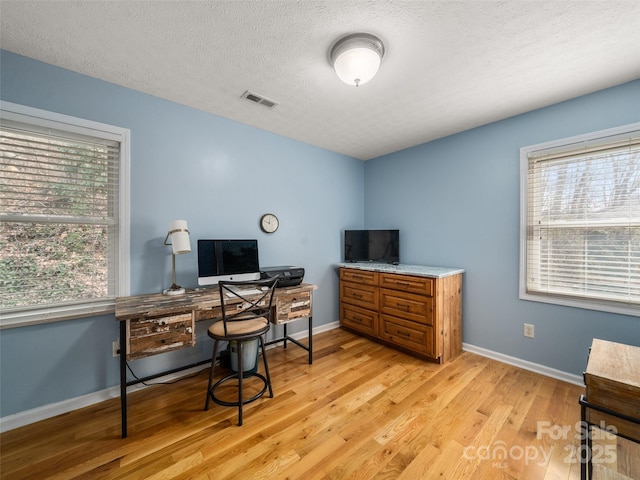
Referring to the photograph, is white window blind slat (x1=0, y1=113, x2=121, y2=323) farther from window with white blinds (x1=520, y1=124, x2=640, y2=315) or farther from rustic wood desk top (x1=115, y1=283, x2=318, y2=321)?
window with white blinds (x1=520, y1=124, x2=640, y2=315)

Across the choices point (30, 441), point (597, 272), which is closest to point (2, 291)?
point (30, 441)

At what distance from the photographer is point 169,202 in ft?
7.63

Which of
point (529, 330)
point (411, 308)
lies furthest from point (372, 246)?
→ point (529, 330)

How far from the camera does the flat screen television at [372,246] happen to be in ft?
11.4

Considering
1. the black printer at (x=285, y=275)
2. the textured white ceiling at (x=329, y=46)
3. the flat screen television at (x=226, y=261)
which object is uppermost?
the textured white ceiling at (x=329, y=46)

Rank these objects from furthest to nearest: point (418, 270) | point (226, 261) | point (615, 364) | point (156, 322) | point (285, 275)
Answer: point (418, 270), point (285, 275), point (226, 261), point (156, 322), point (615, 364)

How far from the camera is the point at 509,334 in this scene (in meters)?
2.59

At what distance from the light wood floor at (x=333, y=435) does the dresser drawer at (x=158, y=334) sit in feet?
1.68

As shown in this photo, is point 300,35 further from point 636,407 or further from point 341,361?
point 341,361

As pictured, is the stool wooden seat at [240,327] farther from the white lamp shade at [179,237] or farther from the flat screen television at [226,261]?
the white lamp shade at [179,237]

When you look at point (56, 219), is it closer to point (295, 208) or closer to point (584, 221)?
point (295, 208)

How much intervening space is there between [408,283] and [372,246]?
3.17ft

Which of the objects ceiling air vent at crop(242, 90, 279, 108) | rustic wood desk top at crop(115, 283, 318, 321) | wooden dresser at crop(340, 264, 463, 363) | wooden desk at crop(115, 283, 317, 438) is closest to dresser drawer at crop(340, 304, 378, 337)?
wooden dresser at crop(340, 264, 463, 363)

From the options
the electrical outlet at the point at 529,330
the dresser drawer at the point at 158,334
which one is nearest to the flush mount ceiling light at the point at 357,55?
the dresser drawer at the point at 158,334
